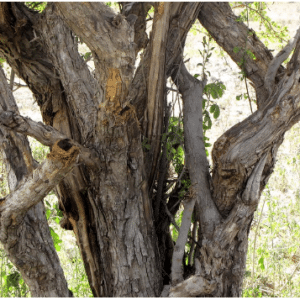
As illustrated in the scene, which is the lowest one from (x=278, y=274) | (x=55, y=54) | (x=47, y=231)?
(x=278, y=274)

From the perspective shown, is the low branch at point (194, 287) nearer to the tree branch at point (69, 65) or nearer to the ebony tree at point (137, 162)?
the ebony tree at point (137, 162)

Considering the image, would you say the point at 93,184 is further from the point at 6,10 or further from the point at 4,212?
the point at 6,10

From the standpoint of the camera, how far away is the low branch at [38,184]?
6.26 ft

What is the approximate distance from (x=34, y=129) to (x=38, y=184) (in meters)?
0.31

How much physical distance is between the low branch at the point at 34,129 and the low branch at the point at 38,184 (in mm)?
56

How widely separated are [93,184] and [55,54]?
2.70ft

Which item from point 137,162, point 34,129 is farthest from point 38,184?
point 137,162

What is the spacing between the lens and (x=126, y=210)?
2.38 metres

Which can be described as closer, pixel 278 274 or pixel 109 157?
pixel 109 157

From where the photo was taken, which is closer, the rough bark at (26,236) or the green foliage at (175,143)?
the rough bark at (26,236)

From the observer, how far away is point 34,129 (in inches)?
73.8

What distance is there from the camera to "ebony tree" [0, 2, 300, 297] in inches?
87.2

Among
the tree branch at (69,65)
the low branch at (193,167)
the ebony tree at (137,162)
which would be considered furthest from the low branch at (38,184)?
the low branch at (193,167)

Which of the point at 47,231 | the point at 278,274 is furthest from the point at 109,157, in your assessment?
the point at 278,274
